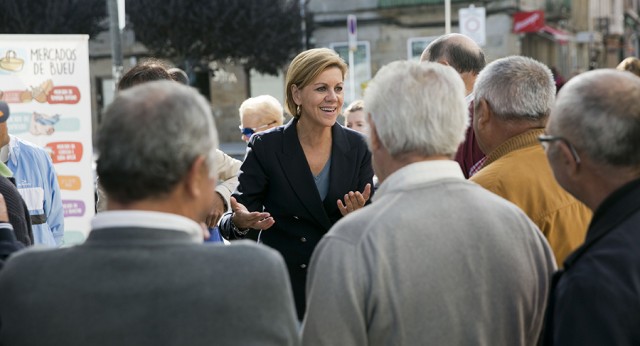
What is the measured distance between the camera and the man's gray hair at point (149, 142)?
211 cm

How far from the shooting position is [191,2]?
31.9 m

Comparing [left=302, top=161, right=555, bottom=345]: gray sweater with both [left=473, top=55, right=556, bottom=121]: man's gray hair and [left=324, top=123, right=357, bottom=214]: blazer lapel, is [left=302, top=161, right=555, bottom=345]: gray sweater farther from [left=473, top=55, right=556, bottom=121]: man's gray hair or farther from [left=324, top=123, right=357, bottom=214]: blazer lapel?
[left=324, top=123, right=357, bottom=214]: blazer lapel

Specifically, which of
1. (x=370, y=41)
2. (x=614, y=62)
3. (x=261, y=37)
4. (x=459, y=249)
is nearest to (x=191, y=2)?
(x=261, y=37)

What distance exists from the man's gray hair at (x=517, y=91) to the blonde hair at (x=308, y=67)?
147 cm

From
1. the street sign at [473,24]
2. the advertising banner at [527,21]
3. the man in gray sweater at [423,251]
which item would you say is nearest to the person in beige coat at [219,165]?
→ the man in gray sweater at [423,251]

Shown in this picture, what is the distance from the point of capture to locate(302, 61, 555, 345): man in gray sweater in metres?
2.51

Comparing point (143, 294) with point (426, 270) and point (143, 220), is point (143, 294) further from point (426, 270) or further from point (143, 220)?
point (426, 270)

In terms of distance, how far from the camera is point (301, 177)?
14.9ft

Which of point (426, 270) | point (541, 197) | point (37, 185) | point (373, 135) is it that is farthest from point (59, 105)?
point (426, 270)

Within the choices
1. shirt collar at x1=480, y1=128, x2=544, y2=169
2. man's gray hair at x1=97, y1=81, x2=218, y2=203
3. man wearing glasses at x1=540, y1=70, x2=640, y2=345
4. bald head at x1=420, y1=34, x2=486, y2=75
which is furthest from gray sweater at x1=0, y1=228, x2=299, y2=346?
bald head at x1=420, y1=34, x2=486, y2=75

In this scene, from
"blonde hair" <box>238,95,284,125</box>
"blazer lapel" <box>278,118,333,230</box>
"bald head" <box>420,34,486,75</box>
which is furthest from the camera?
"blonde hair" <box>238,95,284,125</box>

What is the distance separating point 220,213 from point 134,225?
2.83m

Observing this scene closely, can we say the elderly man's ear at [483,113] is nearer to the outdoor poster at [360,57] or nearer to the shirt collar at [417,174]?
the shirt collar at [417,174]

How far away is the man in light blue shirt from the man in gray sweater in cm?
314
